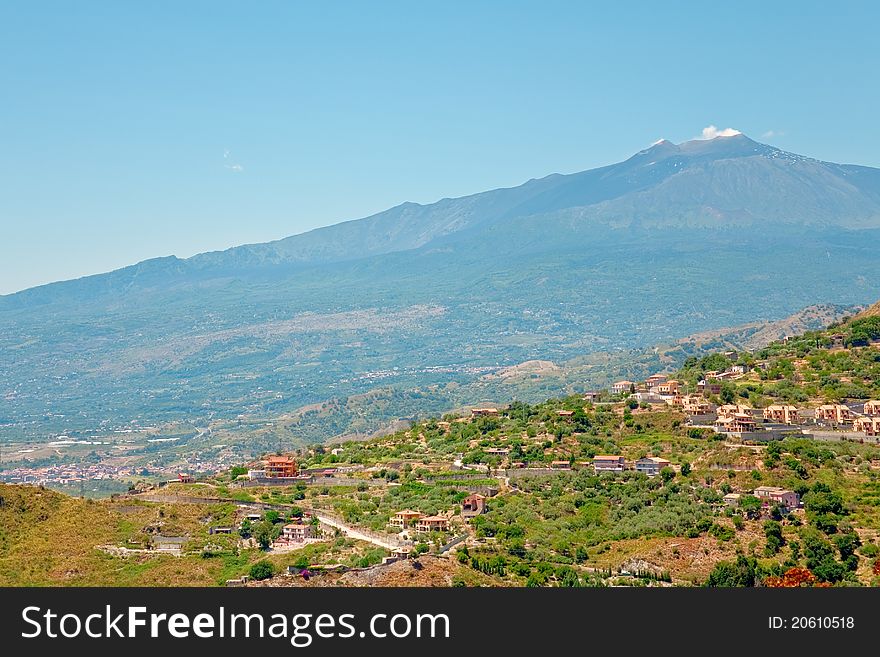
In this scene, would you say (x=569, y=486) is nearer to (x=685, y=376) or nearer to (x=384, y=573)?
(x=384, y=573)

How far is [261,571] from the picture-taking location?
4834cm

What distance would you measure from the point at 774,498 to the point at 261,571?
2116 cm

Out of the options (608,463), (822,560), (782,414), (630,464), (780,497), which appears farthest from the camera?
(782,414)

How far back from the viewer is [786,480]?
56156 millimetres

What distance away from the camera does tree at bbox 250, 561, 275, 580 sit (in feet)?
158

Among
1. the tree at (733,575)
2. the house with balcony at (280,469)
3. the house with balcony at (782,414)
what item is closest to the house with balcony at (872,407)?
the house with balcony at (782,414)

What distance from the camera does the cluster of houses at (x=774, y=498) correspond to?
53562 millimetres

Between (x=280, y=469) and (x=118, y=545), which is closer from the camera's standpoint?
(x=118, y=545)

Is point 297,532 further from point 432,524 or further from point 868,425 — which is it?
point 868,425

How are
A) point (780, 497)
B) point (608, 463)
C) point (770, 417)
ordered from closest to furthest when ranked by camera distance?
point (780, 497)
point (608, 463)
point (770, 417)

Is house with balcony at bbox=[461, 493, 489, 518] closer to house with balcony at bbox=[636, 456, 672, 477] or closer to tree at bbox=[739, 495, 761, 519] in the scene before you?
house with balcony at bbox=[636, 456, 672, 477]

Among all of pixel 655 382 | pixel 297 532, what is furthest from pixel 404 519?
pixel 655 382
